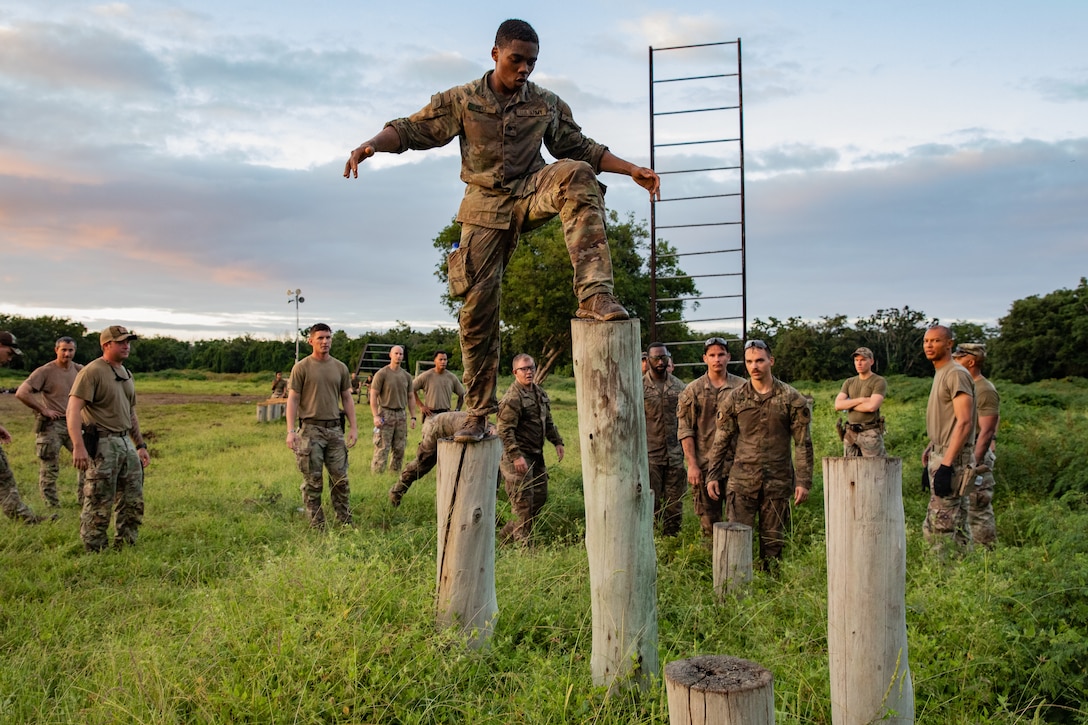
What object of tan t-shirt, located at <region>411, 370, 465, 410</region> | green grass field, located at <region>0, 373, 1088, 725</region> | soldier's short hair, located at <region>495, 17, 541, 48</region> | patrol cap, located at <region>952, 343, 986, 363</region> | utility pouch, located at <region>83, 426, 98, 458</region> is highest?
soldier's short hair, located at <region>495, 17, 541, 48</region>

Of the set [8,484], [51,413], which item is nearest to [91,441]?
[8,484]

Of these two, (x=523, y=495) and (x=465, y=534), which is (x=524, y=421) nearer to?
(x=523, y=495)

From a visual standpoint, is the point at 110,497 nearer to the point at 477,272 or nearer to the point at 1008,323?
the point at 477,272

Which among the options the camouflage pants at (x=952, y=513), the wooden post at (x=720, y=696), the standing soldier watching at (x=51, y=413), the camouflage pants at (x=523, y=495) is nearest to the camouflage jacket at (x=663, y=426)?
the camouflage pants at (x=523, y=495)

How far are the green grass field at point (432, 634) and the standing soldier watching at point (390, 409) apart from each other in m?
4.56

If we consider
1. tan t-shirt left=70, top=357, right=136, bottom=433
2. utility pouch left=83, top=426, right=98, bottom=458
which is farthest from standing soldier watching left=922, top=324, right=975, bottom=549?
utility pouch left=83, top=426, right=98, bottom=458

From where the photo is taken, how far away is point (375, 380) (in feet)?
41.6

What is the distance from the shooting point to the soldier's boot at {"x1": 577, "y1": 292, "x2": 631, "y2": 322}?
4.00m

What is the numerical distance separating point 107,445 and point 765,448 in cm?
622

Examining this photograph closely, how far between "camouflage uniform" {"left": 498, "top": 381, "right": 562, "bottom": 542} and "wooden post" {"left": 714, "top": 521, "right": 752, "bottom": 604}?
2.16 metres

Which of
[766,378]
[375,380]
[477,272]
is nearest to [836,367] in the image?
[375,380]

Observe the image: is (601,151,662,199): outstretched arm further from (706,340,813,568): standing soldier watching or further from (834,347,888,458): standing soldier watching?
(834,347,888,458): standing soldier watching

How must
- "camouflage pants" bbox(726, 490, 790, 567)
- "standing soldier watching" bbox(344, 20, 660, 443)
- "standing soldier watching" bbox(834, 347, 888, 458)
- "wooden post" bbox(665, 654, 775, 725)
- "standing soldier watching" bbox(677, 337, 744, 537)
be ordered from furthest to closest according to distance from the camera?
"standing soldier watching" bbox(834, 347, 888, 458)
"standing soldier watching" bbox(677, 337, 744, 537)
"camouflage pants" bbox(726, 490, 790, 567)
"standing soldier watching" bbox(344, 20, 660, 443)
"wooden post" bbox(665, 654, 775, 725)

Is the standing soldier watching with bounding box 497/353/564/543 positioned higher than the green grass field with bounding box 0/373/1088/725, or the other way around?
the standing soldier watching with bounding box 497/353/564/543
